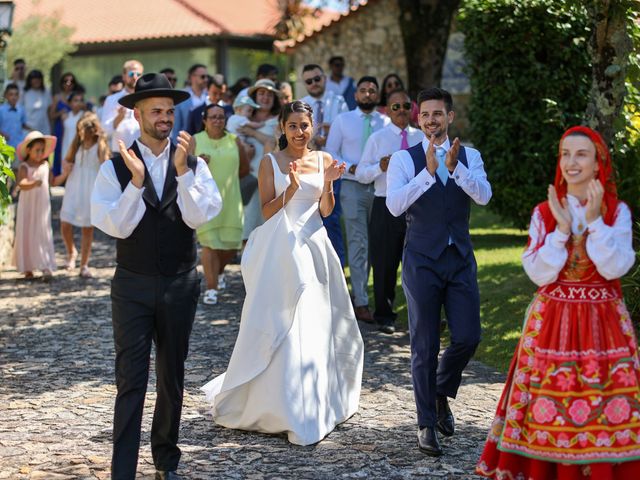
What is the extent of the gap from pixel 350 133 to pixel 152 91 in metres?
5.35

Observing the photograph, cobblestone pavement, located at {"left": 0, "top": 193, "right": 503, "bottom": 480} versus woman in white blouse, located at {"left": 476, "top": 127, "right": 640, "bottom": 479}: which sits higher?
woman in white blouse, located at {"left": 476, "top": 127, "right": 640, "bottom": 479}

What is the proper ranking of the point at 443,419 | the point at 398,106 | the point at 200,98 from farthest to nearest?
the point at 200,98 → the point at 398,106 → the point at 443,419

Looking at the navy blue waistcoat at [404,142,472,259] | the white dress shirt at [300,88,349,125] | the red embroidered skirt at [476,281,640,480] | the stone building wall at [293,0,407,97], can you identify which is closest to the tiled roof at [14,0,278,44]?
the stone building wall at [293,0,407,97]

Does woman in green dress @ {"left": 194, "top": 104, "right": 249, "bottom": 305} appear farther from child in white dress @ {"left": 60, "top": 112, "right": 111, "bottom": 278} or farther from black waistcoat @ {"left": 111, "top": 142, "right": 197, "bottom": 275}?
black waistcoat @ {"left": 111, "top": 142, "right": 197, "bottom": 275}

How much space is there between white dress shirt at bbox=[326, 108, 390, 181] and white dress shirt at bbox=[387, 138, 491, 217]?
4.20m

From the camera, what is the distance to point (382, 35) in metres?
24.6

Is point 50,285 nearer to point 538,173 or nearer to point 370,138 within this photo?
point 370,138

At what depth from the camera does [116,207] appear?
5488mm

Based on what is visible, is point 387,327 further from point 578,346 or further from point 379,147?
point 578,346

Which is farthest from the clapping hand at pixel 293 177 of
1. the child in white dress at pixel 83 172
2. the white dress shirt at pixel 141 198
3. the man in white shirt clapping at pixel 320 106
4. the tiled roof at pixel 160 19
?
the tiled roof at pixel 160 19

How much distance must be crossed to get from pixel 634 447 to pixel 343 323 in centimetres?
277

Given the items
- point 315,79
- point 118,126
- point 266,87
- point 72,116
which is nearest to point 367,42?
point 72,116

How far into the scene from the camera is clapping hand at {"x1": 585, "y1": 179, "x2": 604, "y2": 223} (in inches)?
194

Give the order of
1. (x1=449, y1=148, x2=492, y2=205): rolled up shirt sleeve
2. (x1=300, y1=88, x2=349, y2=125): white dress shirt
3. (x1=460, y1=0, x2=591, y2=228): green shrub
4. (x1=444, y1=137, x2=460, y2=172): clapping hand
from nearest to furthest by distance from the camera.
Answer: (x1=444, y1=137, x2=460, y2=172): clapping hand < (x1=449, y1=148, x2=492, y2=205): rolled up shirt sleeve < (x1=300, y1=88, x2=349, y2=125): white dress shirt < (x1=460, y1=0, x2=591, y2=228): green shrub
